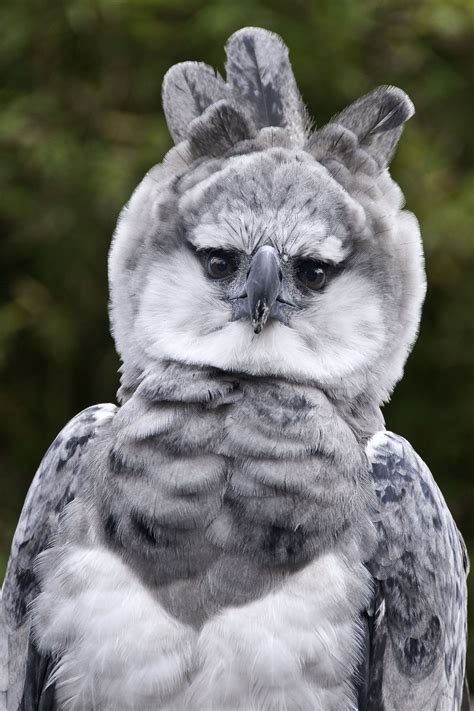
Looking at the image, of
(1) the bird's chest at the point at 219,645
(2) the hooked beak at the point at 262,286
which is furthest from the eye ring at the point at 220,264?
(1) the bird's chest at the point at 219,645

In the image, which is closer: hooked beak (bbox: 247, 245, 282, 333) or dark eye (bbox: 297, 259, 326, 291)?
hooked beak (bbox: 247, 245, 282, 333)

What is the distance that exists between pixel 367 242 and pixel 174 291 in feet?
1.75

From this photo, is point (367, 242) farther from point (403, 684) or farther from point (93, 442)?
point (403, 684)

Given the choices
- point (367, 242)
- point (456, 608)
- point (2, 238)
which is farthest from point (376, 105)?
point (2, 238)

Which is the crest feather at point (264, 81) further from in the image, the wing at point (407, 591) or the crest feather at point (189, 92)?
the wing at point (407, 591)

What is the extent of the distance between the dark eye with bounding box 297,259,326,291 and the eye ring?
7.0 inches

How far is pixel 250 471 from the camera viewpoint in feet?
8.40

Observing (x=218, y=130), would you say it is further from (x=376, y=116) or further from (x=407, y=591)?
(x=407, y=591)

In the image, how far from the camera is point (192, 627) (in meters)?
2.50

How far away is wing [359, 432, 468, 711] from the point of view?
265 centimetres

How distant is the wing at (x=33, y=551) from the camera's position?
2754 mm

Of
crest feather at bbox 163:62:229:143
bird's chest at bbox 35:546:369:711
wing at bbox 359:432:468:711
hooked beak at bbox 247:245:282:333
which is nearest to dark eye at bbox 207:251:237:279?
hooked beak at bbox 247:245:282:333

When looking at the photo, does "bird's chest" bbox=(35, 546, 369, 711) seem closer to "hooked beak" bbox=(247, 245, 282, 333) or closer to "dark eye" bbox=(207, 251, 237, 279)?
"hooked beak" bbox=(247, 245, 282, 333)

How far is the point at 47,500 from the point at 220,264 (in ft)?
2.56
